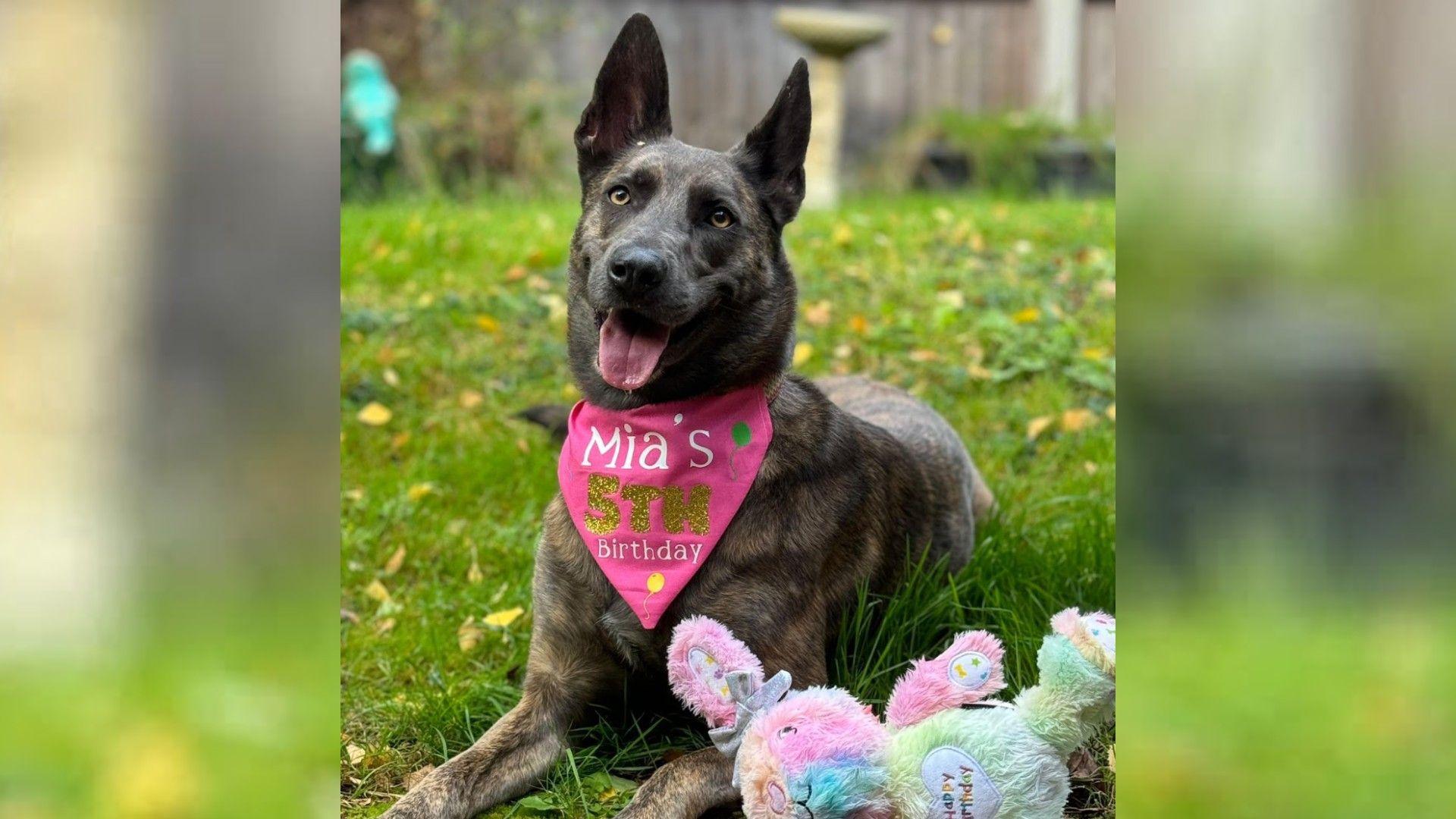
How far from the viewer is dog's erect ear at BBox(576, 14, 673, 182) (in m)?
3.24

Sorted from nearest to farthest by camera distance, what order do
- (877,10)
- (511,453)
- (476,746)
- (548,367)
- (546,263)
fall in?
(476,746), (511,453), (548,367), (546,263), (877,10)

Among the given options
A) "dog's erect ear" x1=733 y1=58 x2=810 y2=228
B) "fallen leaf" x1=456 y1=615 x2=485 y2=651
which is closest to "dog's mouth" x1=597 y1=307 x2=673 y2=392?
"dog's erect ear" x1=733 y1=58 x2=810 y2=228

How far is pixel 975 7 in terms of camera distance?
13.7 m

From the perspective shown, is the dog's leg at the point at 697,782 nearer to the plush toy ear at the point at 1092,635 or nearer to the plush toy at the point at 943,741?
the plush toy at the point at 943,741

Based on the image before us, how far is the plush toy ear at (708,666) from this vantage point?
2.66 meters

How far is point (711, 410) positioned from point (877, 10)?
11577 mm
